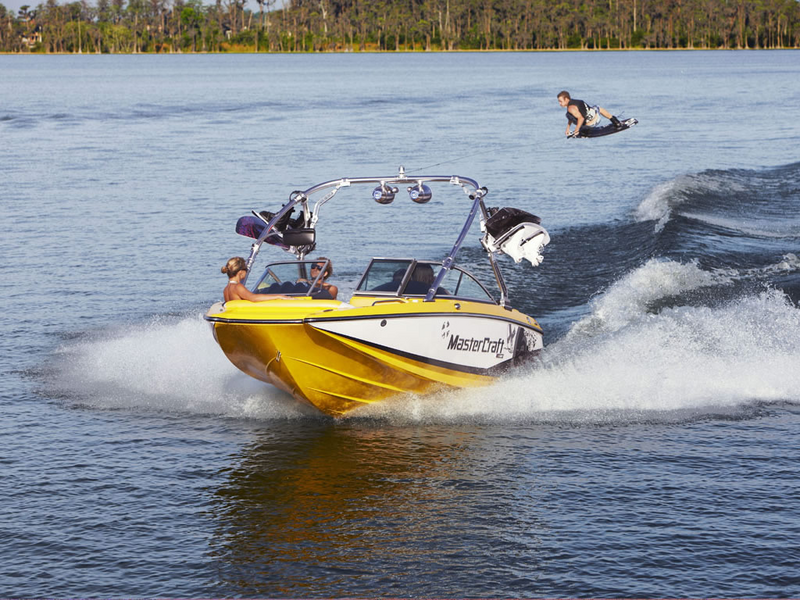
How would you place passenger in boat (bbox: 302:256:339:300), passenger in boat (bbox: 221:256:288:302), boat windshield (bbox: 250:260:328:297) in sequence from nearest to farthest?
1. passenger in boat (bbox: 221:256:288:302)
2. passenger in boat (bbox: 302:256:339:300)
3. boat windshield (bbox: 250:260:328:297)

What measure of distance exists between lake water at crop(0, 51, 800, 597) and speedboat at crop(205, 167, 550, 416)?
58 centimetres

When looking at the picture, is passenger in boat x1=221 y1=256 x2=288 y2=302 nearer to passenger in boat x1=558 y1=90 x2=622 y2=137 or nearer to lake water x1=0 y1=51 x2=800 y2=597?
lake water x1=0 y1=51 x2=800 y2=597

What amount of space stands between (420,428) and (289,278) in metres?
2.59

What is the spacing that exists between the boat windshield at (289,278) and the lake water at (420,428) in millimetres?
655

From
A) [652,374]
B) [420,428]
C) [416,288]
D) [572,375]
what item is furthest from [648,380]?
[416,288]

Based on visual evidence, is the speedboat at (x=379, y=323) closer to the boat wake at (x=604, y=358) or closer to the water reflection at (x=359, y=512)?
the boat wake at (x=604, y=358)

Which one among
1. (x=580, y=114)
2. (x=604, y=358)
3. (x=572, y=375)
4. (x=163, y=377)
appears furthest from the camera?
(x=580, y=114)

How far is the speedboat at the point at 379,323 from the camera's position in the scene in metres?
13.2

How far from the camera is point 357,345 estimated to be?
43.7 feet

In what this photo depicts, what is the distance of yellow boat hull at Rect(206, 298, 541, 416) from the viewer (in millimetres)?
13094

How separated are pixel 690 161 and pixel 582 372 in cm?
3127

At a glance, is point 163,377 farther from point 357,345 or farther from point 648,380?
point 648,380

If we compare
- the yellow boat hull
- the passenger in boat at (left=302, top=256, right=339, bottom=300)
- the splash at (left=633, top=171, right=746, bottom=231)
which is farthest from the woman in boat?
the splash at (left=633, top=171, right=746, bottom=231)

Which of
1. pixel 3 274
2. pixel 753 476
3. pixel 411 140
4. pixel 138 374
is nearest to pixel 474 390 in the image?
pixel 753 476
